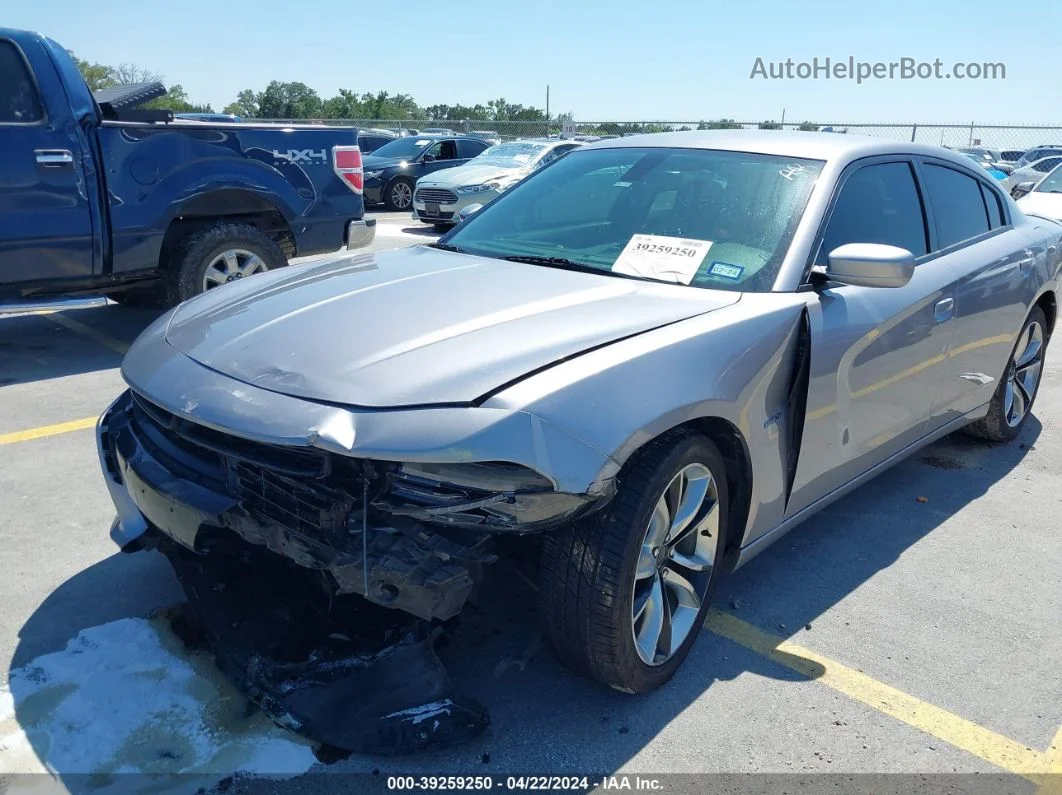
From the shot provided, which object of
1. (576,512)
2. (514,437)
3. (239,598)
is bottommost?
(239,598)

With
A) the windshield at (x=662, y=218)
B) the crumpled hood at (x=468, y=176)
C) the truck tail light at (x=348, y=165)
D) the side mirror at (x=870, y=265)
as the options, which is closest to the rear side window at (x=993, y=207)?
the windshield at (x=662, y=218)

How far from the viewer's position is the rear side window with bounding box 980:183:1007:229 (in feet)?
14.6

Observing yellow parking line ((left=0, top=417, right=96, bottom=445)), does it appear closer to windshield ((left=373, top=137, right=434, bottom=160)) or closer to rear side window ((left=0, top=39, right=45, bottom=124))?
rear side window ((left=0, top=39, right=45, bottom=124))

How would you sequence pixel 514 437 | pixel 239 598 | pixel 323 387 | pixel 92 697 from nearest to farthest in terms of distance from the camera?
pixel 514 437
pixel 323 387
pixel 92 697
pixel 239 598

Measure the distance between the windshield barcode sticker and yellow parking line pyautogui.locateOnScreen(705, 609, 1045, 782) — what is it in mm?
1236

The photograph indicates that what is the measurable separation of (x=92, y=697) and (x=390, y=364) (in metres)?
1.32

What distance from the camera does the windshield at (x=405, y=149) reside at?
17.7m

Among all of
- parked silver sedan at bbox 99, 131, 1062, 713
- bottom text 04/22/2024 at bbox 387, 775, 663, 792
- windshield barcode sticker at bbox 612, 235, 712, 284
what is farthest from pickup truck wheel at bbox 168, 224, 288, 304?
bottom text 04/22/2024 at bbox 387, 775, 663, 792

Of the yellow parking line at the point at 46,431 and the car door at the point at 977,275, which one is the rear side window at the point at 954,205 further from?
the yellow parking line at the point at 46,431

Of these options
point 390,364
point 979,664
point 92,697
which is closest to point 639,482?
point 390,364

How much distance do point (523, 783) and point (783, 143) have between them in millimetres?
2619

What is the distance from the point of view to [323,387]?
7.41 ft

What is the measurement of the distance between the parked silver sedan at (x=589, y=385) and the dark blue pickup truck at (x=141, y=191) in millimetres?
2957

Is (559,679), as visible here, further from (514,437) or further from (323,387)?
(323,387)
